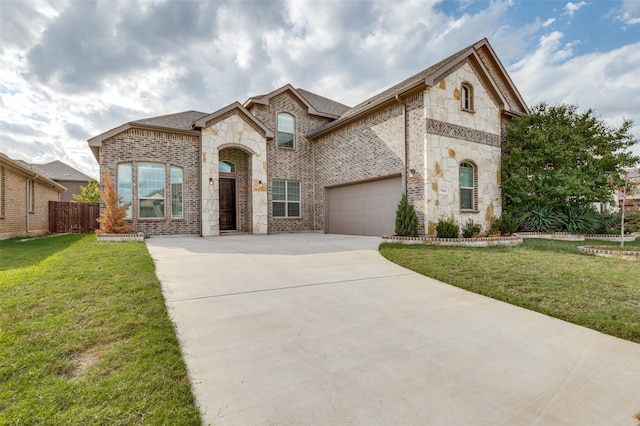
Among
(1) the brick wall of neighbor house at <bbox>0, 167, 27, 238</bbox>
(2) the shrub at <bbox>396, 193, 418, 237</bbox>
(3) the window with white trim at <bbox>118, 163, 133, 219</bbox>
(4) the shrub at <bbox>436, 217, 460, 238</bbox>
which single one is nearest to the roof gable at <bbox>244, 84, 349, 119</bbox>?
(3) the window with white trim at <bbox>118, 163, 133, 219</bbox>

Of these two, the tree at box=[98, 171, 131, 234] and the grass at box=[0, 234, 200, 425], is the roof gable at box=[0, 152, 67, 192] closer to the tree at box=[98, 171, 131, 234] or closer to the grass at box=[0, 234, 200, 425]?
the tree at box=[98, 171, 131, 234]

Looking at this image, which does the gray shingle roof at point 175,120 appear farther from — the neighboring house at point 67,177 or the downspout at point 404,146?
the neighboring house at point 67,177

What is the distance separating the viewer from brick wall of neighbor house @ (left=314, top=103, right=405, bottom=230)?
10805 mm

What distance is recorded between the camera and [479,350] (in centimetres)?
266

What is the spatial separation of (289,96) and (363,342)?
13.9 m

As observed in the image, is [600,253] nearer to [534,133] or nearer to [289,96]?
[534,133]

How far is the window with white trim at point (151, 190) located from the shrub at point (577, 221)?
15.5 metres

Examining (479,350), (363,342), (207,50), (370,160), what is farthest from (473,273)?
(207,50)

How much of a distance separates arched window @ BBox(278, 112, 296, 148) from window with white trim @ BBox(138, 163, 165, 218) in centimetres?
541

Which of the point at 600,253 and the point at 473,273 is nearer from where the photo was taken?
the point at 473,273

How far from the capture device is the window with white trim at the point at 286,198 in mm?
14195

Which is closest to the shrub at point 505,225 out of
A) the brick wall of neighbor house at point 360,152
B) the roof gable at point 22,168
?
the brick wall of neighbor house at point 360,152

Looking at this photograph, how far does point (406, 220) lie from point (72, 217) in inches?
663

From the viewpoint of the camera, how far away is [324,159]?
14422mm
